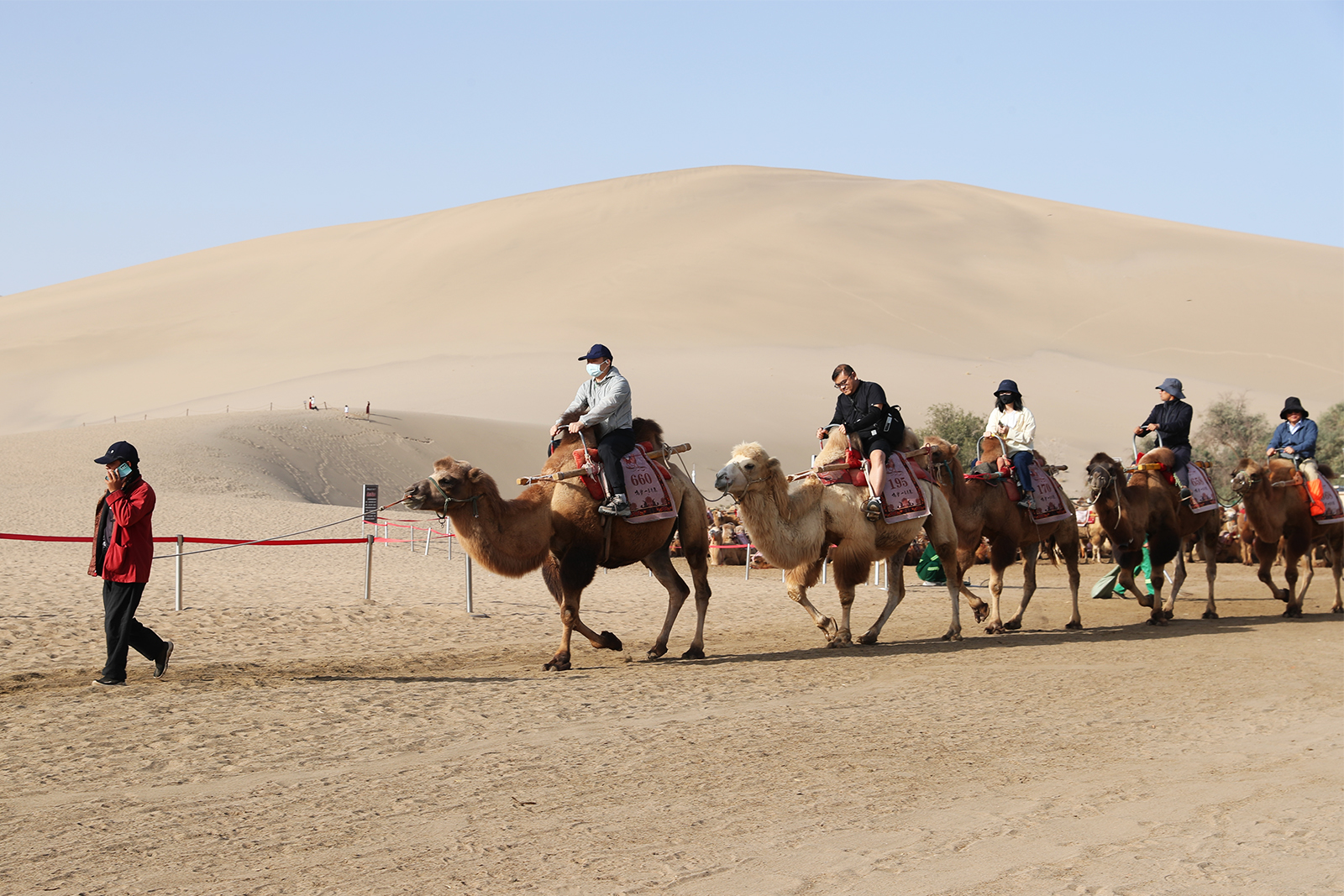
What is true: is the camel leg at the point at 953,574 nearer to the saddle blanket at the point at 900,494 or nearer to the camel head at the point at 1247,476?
the saddle blanket at the point at 900,494

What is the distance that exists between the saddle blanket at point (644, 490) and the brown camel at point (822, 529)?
0.57m

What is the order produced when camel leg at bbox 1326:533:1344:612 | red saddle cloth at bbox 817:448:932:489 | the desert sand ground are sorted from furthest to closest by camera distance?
camel leg at bbox 1326:533:1344:612 < red saddle cloth at bbox 817:448:932:489 < the desert sand ground

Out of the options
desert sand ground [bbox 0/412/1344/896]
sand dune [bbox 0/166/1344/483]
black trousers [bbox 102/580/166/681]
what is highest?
sand dune [bbox 0/166/1344/483]

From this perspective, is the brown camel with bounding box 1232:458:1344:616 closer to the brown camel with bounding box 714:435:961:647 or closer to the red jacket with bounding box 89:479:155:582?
Answer: the brown camel with bounding box 714:435:961:647

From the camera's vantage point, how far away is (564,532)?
36.3 feet

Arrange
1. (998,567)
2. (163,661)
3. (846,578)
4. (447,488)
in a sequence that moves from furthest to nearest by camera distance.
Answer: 1. (998,567)
2. (846,578)
3. (447,488)
4. (163,661)

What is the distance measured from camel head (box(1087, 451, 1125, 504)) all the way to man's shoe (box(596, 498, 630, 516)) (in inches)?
242

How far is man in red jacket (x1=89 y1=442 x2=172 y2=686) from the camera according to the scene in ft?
30.5

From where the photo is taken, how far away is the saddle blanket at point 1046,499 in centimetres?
1446

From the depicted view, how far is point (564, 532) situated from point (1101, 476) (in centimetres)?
689

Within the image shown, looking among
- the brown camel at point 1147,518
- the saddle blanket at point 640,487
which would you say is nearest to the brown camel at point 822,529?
the saddle blanket at point 640,487

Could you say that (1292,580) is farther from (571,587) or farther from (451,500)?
(451,500)

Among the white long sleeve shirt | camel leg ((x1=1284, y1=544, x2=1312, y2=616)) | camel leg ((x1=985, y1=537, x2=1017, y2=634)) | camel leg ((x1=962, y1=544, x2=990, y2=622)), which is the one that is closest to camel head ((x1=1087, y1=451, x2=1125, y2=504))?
the white long sleeve shirt

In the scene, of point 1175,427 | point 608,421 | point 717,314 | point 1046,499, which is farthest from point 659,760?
point 717,314
